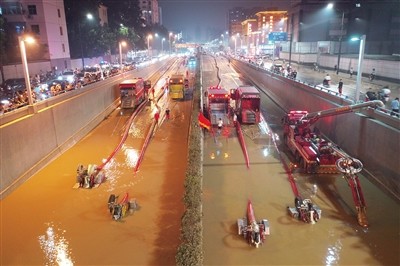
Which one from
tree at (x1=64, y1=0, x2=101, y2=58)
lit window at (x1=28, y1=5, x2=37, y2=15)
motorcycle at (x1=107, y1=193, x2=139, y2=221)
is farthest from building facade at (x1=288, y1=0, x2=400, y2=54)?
motorcycle at (x1=107, y1=193, x2=139, y2=221)

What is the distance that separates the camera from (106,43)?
245ft

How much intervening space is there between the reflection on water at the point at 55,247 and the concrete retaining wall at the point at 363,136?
14.5 m

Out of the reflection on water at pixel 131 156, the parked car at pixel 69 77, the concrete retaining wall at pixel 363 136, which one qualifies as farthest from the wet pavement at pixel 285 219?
the parked car at pixel 69 77

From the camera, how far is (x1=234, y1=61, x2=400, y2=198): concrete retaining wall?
1561 cm

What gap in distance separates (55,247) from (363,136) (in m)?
16.3

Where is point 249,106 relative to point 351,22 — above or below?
below

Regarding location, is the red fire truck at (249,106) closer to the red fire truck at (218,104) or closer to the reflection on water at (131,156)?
the red fire truck at (218,104)

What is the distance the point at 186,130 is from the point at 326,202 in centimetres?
1490

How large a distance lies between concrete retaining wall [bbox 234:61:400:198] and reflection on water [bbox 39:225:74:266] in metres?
14.5

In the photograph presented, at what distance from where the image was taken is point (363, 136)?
18.3 m

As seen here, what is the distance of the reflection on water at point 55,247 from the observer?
11961 mm

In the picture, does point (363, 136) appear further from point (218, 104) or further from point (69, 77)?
point (69, 77)

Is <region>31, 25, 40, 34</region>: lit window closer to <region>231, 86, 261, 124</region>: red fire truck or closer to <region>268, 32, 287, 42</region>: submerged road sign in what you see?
<region>268, 32, 287, 42</region>: submerged road sign

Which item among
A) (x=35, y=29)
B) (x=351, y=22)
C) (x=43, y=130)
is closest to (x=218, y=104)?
(x=43, y=130)
